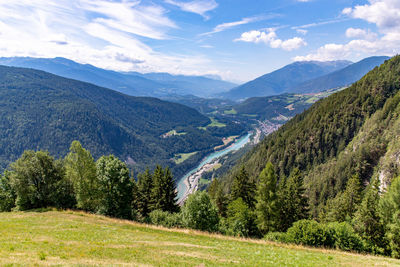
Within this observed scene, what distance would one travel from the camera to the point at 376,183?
45.3m

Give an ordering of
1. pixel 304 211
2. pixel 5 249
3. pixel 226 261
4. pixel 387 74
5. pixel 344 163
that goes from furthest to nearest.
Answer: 1. pixel 387 74
2. pixel 344 163
3. pixel 304 211
4. pixel 226 261
5. pixel 5 249

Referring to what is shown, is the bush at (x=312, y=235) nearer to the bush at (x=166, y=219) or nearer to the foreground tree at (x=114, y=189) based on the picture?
the bush at (x=166, y=219)

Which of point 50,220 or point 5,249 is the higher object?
point 5,249

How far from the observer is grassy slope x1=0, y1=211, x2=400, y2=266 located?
56.8ft

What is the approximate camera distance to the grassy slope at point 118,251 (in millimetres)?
17312

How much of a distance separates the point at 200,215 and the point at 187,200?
4.26 m

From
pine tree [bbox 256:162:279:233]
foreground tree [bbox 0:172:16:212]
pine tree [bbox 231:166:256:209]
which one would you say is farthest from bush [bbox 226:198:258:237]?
foreground tree [bbox 0:172:16:212]

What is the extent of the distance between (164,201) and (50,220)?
24182 millimetres

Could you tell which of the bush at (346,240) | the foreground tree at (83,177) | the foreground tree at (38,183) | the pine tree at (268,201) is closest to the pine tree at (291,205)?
the pine tree at (268,201)

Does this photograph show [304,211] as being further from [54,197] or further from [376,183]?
[54,197]

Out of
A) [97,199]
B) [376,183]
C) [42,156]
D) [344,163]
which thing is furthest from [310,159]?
[42,156]

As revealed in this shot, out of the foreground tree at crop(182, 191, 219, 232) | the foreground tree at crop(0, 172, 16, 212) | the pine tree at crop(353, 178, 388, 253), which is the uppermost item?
the pine tree at crop(353, 178, 388, 253)

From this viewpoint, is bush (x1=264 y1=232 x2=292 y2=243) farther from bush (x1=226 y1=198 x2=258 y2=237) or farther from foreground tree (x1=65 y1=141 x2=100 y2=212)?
foreground tree (x1=65 y1=141 x2=100 y2=212)

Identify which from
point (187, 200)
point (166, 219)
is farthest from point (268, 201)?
point (166, 219)
